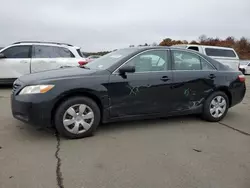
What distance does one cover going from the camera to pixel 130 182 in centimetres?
279

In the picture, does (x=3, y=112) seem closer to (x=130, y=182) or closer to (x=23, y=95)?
(x=23, y=95)

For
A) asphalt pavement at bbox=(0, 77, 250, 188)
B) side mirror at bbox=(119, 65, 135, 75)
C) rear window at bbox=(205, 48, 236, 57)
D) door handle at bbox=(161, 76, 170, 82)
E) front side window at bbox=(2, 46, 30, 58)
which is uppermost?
rear window at bbox=(205, 48, 236, 57)

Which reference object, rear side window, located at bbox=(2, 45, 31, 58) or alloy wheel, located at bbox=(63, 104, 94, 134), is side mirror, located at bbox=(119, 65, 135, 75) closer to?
alloy wheel, located at bbox=(63, 104, 94, 134)

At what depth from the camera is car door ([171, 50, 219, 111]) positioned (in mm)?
4855

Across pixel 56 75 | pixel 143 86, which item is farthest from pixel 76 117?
pixel 143 86

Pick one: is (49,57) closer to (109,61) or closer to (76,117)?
(109,61)

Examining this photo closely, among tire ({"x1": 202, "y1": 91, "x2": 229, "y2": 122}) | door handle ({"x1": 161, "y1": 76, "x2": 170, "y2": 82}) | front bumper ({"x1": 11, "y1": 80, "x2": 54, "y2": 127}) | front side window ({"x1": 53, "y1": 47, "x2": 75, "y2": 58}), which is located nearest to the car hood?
front bumper ({"x1": 11, "y1": 80, "x2": 54, "y2": 127})

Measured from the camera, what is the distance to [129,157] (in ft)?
11.2

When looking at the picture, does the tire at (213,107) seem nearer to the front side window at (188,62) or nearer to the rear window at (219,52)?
the front side window at (188,62)

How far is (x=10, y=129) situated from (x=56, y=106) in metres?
1.08

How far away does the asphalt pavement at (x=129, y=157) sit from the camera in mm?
2818

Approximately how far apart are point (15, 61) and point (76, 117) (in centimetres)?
610

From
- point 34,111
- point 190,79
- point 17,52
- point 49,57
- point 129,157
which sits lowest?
point 129,157

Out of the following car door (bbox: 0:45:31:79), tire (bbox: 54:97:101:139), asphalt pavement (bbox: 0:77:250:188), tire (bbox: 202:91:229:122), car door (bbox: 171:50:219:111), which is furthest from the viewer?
car door (bbox: 0:45:31:79)
